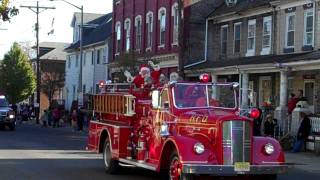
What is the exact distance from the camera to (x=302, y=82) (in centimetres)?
3056

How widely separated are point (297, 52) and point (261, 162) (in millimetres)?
18670

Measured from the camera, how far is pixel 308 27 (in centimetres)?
2967

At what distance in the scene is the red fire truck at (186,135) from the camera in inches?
474

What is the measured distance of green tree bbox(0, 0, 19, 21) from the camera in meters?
18.2

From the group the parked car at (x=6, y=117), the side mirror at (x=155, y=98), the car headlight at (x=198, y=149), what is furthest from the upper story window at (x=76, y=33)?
the car headlight at (x=198, y=149)

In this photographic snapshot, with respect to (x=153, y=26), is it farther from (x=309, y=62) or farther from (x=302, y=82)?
(x=309, y=62)

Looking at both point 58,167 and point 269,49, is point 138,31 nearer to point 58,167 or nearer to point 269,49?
point 269,49

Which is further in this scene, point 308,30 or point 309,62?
point 308,30

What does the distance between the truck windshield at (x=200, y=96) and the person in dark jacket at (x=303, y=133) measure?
10.9 m

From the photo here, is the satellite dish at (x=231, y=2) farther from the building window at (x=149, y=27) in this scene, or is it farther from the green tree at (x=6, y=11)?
the green tree at (x=6, y=11)

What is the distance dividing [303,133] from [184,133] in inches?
A: 487

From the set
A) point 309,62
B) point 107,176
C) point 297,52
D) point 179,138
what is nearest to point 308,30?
point 297,52

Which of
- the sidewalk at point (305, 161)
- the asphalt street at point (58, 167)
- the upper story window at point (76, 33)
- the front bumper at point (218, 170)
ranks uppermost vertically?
the upper story window at point (76, 33)

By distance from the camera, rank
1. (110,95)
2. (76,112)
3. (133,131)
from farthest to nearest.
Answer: (76,112) < (110,95) < (133,131)
